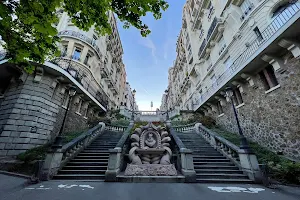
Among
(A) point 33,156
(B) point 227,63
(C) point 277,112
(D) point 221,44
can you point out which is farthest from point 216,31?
(A) point 33,156

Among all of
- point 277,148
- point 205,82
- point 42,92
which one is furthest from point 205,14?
point 42,92

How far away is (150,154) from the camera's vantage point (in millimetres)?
6410

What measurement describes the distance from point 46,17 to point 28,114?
8325 mm

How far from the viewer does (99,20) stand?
4203mm

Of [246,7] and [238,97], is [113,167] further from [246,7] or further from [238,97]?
[246,7]

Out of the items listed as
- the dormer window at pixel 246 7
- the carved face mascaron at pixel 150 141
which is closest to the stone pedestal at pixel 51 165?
the carved face mascaron at pixel 150 141

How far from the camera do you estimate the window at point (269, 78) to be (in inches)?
314

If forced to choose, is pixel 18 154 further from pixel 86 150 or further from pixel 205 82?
pixel 205 82

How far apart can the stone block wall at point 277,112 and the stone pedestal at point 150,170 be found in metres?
6.51

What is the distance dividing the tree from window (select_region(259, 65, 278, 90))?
27.5 ft

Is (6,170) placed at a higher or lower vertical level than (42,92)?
lower

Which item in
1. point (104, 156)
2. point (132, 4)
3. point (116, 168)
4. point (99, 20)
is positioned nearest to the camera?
point (132, 4)

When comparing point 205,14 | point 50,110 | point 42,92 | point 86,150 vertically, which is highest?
point 205,14

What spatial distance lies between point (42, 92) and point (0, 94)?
158 inches
